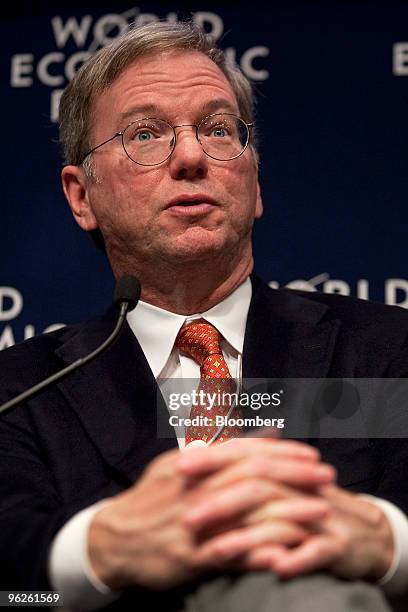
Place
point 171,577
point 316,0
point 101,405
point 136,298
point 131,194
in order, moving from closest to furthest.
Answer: point 171,577 < point 136,298 < point 101,405 < point 131,194 < point 316,0

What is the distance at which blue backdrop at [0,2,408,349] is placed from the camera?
2330 mm

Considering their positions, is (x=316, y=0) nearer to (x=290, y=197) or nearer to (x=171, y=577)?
(x=290, y=197)

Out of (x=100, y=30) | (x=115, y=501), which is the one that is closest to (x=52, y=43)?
(x=100, y=30)

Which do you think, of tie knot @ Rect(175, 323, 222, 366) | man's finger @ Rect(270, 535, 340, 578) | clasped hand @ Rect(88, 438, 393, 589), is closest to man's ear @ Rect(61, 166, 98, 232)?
tie knot @ Rect(175, 323, 222, 366)

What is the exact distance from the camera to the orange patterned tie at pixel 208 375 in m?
1.61

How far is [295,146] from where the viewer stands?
7.87ft

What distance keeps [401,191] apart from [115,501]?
1.44m

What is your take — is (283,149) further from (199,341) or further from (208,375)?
(208,375)

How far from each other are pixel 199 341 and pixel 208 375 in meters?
0.11

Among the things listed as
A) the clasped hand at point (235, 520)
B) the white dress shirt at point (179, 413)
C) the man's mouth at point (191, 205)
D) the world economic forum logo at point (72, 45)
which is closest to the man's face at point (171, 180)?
the man's mouth at point (191, 205)

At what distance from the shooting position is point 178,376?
5.80 ft

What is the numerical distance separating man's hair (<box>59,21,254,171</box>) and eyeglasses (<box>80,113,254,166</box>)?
0.14 meters

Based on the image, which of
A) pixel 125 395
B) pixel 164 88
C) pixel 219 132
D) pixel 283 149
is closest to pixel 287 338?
pixel 125 395

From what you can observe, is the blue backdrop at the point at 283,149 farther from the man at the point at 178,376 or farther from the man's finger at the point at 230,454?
the man's finger at the point at 230,454
